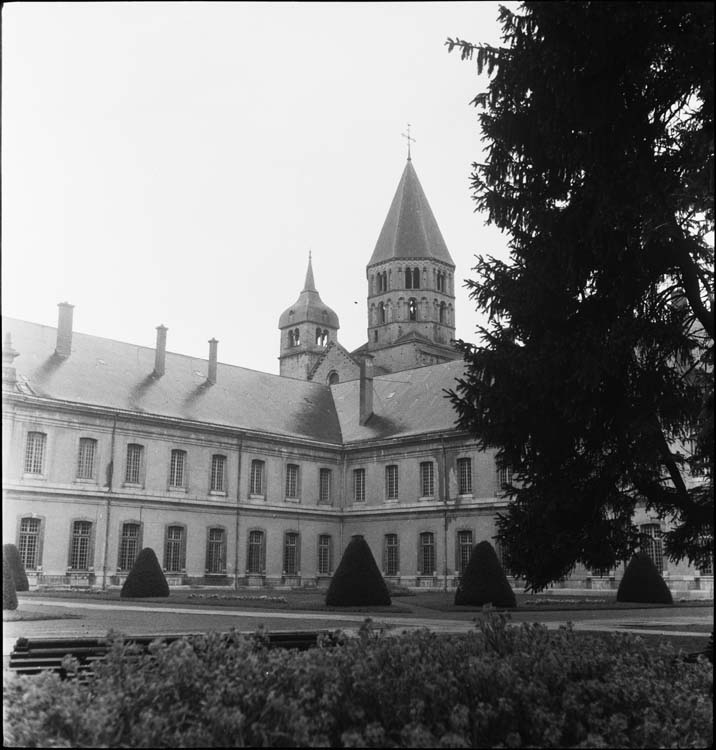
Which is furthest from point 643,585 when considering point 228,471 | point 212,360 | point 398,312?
point 398,312

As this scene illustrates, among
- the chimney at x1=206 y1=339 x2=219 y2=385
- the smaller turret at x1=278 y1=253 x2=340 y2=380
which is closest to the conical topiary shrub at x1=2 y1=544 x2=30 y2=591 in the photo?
the chimney at x1=206 y1=339 x2=219 y2=385

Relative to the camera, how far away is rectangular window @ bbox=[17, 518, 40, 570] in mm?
27172

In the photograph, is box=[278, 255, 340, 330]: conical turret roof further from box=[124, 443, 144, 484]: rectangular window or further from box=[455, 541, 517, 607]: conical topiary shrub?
box=[455, 541, 517, 607]: conical topiary shrub

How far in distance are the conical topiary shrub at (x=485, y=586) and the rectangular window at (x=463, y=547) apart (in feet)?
39.9

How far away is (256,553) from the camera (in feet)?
112

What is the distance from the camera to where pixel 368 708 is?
18.9 feet

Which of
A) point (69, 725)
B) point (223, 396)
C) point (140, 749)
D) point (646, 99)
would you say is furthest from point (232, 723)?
point (223, 396)

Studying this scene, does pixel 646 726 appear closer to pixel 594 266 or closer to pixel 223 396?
pixel 594 266

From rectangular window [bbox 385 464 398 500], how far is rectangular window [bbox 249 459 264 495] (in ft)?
17.0

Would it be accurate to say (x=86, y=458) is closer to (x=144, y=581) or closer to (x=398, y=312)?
(x=144, y=581)

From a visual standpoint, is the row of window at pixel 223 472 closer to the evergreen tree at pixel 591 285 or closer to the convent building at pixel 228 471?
the convent building at pixel 228 471

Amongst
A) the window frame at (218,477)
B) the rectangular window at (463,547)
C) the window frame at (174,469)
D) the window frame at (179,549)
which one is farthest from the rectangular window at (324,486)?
the window frame at (179,549)

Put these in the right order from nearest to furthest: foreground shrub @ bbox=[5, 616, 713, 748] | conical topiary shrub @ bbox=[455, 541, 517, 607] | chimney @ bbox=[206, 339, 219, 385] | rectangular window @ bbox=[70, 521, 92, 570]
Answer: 1. foreground shrub @ bbox=[5, 616, 713, 748]
2. conical topiary shrub @ bbox=[455, 541, 517, 607]
3. rectangular window @ bbox=[70, 521, 92, 570]
4. chimney @ bbox=[206, 339, 219, 385]

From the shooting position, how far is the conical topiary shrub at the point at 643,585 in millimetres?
23891
